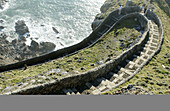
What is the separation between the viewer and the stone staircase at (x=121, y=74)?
13.4 m

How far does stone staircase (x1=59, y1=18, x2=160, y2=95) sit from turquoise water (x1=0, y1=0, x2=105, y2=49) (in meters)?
20.1

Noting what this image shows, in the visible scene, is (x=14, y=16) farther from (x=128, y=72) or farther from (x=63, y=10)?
(x=128, y=72)

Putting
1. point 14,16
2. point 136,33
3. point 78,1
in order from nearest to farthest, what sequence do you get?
point 136,33, point 14,16, point 78,1

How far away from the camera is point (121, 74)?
52.6 feet

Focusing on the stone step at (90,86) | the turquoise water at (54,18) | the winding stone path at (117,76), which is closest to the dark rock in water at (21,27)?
the turquoise water at (54,18)

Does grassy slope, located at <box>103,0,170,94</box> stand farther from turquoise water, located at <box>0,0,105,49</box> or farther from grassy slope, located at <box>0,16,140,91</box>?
turquoise water, located at <box>0,0,105,49</box>

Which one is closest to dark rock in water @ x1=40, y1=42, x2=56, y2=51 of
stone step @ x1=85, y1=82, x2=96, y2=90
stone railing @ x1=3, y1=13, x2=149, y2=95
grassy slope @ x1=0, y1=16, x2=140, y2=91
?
grassy slope @ x1=0, y1=16, x2=140, y2=91

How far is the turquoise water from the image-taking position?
126ft

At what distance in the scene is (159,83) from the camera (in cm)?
1385

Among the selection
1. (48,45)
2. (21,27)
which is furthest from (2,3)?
(48,45)

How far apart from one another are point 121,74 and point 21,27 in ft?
98.4

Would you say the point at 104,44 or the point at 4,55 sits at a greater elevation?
the point at 4,55

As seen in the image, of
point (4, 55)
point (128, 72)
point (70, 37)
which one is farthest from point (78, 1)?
Answer: point (128, 72)

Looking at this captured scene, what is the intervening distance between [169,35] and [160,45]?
5.95 m
